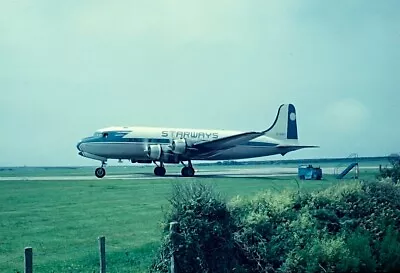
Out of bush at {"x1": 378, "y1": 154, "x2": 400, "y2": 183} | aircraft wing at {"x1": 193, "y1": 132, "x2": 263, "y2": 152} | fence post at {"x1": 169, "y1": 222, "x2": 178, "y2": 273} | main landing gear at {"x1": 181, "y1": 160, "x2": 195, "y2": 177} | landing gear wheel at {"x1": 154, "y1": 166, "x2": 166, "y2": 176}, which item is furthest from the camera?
aircraft wing at {"x1": 193, "y1": 132, "x2": 263, "y2": 152}

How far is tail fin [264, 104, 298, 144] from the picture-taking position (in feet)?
143

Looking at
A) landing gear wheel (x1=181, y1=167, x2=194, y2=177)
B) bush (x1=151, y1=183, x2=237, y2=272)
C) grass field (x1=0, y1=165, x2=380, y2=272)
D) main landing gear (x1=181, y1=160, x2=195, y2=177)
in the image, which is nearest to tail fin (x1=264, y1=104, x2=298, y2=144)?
main landing gear (x1=181, y1=160, x2=195, y2=177)

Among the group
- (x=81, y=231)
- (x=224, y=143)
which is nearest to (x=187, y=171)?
(x=224, y=143)

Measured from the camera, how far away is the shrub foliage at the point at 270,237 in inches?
307

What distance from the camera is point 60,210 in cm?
1388

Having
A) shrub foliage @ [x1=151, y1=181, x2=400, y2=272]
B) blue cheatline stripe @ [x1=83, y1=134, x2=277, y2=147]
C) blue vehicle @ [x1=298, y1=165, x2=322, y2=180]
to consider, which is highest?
blue cheatline stripe @ [x1=83, y1=134, x2=277, y2=147]

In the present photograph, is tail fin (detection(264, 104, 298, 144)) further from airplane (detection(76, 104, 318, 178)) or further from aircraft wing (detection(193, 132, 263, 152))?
aircraft wing (detection(193, 132, 263, 152))

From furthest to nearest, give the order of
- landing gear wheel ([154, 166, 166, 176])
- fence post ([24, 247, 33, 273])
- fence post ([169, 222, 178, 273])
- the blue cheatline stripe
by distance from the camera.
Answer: the blue cheatline stripe < landing gear wheel ([154, 166, 166, 176]) < fence post ([169, 222, 178, 273]) < fence post ([24, 247, 33, 273])

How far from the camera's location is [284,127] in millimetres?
43844

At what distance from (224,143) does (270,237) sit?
28910 mm

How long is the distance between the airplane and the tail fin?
308 centimetres

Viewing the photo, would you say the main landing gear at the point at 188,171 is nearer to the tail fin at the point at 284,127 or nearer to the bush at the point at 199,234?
the tail fin at the point at 284,127

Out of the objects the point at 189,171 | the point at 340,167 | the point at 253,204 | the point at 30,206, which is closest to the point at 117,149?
the point at 189,171

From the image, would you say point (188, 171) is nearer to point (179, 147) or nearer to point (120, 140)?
point (179, 147)
